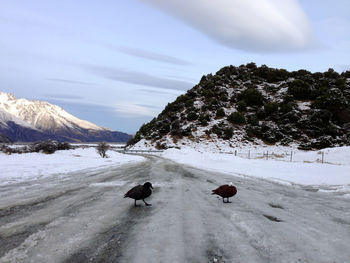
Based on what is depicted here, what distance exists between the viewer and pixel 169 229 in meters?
5.32

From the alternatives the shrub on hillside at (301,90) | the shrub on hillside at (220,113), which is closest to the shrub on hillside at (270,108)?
the shrub on hillside at (301,90)

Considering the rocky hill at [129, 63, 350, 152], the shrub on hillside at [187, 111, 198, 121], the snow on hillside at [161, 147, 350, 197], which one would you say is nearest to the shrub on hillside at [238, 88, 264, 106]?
the rocky hill at [129, 63, 350, 152]

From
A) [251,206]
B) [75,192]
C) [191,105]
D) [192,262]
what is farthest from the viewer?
[191,105]

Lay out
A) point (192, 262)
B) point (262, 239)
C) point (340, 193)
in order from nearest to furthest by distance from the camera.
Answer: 1. point (192, 262)
2. point (262, 239)
3. point (340, 193)

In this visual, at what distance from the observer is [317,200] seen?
9.11m

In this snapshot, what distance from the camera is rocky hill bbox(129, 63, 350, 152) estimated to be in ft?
178

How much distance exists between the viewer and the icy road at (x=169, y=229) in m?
4.20

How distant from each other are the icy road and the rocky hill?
153 feet

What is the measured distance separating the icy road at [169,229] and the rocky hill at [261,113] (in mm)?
46676

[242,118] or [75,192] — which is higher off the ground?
[242,118]

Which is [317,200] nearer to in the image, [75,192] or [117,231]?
[117,231]

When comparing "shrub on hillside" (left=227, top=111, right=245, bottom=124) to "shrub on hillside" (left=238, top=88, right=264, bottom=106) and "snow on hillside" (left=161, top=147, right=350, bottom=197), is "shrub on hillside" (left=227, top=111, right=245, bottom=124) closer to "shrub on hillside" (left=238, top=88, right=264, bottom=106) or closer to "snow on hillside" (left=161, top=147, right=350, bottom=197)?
"shrub on hillside" (left=238, top=88, right=264, bottom=106)

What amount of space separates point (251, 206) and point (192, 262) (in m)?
4.31

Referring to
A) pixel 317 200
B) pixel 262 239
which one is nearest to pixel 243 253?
pixel 262 239
